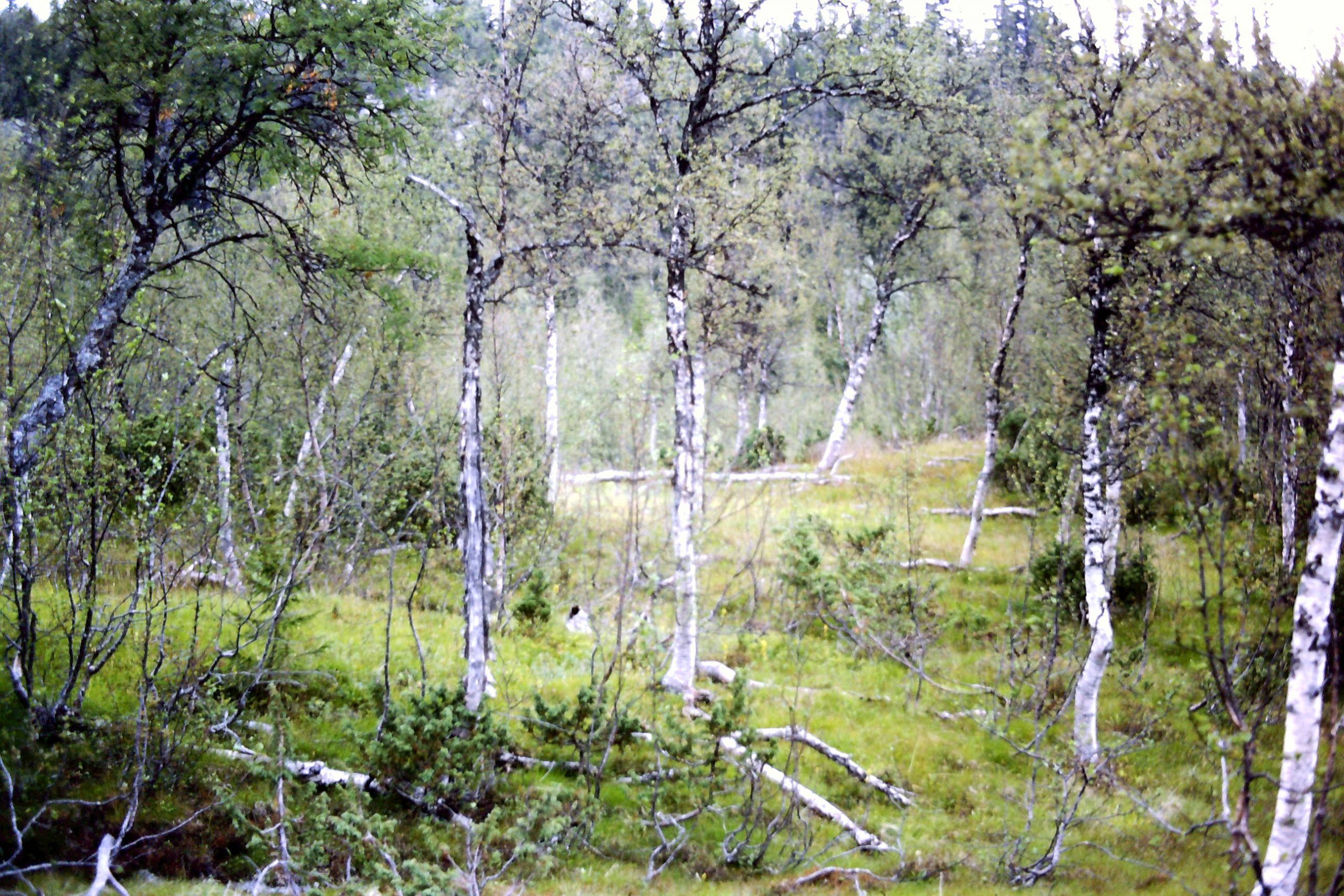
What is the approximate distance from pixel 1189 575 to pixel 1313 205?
1374 centimetres

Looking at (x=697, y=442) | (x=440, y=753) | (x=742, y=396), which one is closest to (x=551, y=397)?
(x=697, y=442)

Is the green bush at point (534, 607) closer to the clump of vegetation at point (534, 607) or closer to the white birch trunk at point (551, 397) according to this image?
the clump of vegetation at point (534, 607)

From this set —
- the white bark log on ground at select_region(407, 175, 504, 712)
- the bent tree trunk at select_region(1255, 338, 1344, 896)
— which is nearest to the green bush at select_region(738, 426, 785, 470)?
the white bark log on ground at select_region(407, 175, 504, 712)

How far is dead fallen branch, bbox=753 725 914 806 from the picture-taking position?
29.2 feet

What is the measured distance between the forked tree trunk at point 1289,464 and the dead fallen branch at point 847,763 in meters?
4.16

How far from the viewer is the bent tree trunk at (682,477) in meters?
11.1

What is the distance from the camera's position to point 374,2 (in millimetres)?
7266

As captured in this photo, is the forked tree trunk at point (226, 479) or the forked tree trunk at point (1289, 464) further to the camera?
the forked tree trunk at point (226, 479)

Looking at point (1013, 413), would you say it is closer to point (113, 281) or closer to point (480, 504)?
point (480, 504)

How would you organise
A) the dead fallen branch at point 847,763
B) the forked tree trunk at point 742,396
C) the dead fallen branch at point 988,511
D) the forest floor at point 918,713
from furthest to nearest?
the forked tree trunk at point 742,396 < the dead fallen branch at point 988,511 < the dead fallen branch at point 847,763 < the forest floor at point 918,713

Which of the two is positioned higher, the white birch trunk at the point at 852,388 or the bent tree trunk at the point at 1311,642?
the white birch trunk at the point at 852,388

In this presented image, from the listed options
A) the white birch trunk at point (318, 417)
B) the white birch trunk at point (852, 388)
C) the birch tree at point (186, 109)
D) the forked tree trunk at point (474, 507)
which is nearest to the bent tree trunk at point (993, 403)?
the white birch trunk at point (852, 388)

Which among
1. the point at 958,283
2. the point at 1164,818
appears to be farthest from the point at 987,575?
the point at 958,283

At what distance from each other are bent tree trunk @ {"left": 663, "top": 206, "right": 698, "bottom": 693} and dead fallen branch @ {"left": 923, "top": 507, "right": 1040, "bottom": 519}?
1112 cm
